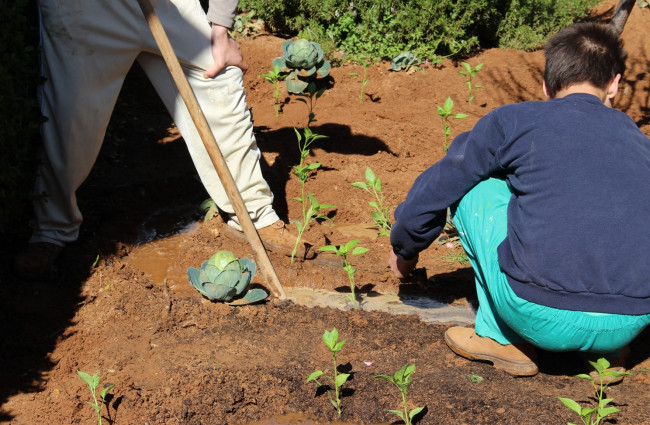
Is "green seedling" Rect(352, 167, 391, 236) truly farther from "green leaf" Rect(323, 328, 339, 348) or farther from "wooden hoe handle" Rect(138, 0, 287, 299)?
"green leaf" Rect(323, 328, 339, 348)

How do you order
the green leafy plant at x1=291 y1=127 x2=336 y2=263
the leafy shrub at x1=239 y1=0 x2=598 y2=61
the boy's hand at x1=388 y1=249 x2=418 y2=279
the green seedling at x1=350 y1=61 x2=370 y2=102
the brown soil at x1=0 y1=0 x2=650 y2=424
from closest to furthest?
1. the brown soil at x1=0 y1=0 x2=650 y2=424
2. the boy's hand at x1=388 y1=249 x2=418 y2=279
3. the green leafy plant at x1=291 y1=127 x2=336 y2=263
4. the green seedling at x1=350 y1=61 x2=370 y2=102
5. the leafy shrub at x1=239 y1=0 x2=598 y2=61

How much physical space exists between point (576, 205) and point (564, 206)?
0.04m

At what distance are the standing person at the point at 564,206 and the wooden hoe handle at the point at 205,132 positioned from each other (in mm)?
935

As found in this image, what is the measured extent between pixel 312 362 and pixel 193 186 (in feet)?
6.69

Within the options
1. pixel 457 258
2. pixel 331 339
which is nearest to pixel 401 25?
pixel 457 258

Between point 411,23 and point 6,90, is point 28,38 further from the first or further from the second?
point 411,23

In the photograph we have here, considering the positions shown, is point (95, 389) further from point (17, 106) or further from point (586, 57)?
point (586, 57)

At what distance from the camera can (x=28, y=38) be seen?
127 inches

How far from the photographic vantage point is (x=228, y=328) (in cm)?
293

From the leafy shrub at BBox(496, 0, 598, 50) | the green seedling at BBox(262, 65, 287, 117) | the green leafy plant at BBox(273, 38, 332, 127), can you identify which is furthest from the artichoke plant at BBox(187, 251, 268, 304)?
the leafy shrub at BBox(496, 0, 598, 50)

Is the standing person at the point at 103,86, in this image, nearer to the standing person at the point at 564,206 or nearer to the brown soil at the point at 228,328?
the brown soil at the point at 228,328

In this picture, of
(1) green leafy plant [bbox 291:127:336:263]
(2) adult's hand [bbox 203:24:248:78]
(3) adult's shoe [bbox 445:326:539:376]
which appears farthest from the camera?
(1) green leafy plant [bbox 291:127:336:263]

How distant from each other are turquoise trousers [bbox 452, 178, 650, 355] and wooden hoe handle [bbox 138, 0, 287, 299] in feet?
3.10

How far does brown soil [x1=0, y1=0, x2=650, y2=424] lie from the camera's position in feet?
7.93
